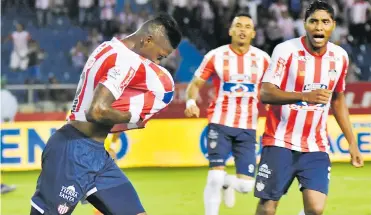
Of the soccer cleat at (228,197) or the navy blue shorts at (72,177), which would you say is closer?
the navy blue shorts at (72,177)

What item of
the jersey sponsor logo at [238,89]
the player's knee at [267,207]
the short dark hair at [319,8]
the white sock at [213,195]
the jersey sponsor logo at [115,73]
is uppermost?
the short dark hair at [319,8]

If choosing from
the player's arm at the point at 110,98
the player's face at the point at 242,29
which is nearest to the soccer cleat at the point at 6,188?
the player's face at the point at 242,29

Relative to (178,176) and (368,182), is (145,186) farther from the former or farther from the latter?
(368,182)

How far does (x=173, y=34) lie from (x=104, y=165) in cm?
96

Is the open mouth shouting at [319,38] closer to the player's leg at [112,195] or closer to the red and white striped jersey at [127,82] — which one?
the red and white striped jersey at [127,82]

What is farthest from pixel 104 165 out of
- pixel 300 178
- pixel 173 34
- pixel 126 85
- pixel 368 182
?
pixel 368 182

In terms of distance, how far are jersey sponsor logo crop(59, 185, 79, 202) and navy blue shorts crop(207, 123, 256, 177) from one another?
12.4ft

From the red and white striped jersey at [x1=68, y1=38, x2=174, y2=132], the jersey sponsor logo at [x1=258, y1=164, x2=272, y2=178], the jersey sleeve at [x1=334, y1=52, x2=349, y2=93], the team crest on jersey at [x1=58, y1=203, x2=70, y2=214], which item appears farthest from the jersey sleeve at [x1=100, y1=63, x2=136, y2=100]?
the jersey sleeve at [x1=334, y1=52, x2=349, y2=93]

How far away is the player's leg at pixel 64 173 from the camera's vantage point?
5.30 metres

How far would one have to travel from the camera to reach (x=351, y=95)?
1747cm

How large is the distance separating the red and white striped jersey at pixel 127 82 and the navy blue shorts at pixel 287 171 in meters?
1.55

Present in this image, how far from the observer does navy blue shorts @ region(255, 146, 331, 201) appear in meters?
6.59

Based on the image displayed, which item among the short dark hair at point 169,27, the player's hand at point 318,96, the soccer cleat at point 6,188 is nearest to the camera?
the short dark hair at point 169,27

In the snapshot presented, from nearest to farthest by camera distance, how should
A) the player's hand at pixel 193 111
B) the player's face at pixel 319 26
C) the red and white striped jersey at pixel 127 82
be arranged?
1. the red and white striped jersey at pixel 127 82
2. the player's face at pixel 319 26
3. the player's hand at pixel 193 111
